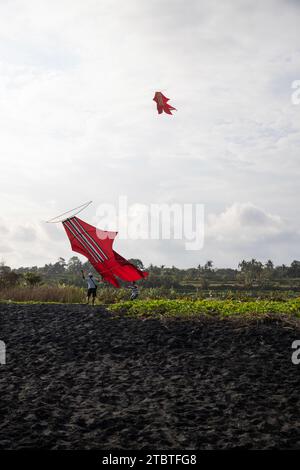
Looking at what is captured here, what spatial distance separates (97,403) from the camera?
312 inches

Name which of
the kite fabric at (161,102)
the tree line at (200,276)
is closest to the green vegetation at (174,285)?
the tree line at (200,276)

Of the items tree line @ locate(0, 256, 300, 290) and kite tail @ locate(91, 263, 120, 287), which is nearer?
kite tail @ locate(91, 263, 120, 287)

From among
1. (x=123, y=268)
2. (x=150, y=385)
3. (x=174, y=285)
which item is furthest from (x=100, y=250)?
(x=174, y=285)

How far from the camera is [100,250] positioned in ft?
54.6

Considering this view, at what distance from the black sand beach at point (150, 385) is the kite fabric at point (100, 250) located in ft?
11.2

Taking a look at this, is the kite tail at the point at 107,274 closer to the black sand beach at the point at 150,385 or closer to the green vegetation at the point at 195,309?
the green vegetation at the point at 195,309

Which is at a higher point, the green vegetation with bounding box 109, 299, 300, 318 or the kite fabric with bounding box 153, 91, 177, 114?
the kite fabric with bounding box 153, 91, 177, 114

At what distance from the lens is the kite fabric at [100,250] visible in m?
16.6

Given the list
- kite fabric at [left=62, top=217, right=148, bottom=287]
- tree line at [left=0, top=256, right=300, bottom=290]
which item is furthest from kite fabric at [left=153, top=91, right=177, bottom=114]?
tree line at [left=0, top=256, right=300, bottom=290]

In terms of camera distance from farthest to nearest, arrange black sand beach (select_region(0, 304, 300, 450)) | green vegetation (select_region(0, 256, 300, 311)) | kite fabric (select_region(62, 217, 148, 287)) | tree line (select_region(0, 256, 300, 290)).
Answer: tree line (select_region(0, 256, 300, 290)) < green vegetation (select_region(0, 256, 300, 311)) < kite fabric (select_region(62, 217, 148, 287)) < black sand beach (select_region(0, 304, 300, 450))

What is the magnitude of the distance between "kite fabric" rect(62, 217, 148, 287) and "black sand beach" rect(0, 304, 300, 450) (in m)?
3.41

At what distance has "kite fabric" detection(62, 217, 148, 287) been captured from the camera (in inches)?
654

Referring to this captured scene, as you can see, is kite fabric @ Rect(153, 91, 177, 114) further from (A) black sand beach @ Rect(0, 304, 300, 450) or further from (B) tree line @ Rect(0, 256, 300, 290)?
(B) tree line @ Rect(0, 256, 300, 290)
